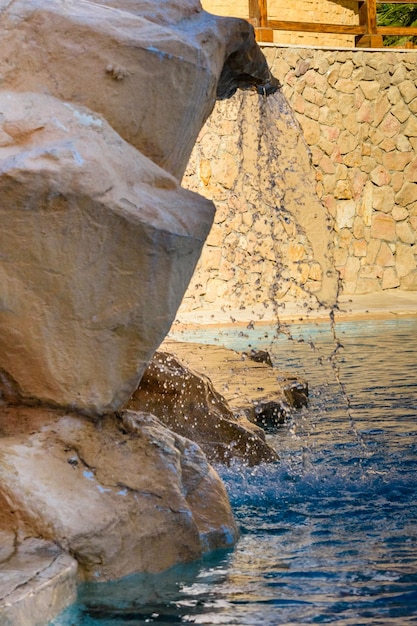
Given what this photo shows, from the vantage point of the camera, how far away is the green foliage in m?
18.9

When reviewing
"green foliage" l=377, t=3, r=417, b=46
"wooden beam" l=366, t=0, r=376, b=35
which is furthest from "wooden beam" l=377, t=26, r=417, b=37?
"green foliage" l=377, t=3, r=417, b=46

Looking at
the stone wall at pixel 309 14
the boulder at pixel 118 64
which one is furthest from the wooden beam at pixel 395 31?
the boulder at pixel 118 64

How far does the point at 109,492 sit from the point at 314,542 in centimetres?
74

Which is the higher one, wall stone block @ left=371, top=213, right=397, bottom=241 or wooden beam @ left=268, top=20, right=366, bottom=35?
wooden beam @ left=268, top=20, right=366, bottom=35

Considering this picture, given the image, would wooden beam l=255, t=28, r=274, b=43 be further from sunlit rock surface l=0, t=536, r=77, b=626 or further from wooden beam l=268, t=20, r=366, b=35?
sunlit rock surface l=0, t=536, r=77, b=626

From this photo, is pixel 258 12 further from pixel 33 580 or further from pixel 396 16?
pixel 33 580

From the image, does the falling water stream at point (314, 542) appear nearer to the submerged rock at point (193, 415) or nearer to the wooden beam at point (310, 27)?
the submerged rock at point (193, 415)

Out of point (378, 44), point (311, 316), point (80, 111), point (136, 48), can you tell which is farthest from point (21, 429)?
point (378, 44)

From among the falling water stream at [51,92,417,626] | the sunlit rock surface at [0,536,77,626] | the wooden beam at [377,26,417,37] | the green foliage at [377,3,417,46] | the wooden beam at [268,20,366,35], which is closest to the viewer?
the sunlit rock surface at [0,536,77,626]

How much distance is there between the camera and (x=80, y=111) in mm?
2768

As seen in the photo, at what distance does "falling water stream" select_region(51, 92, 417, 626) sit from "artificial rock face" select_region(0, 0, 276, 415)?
59 centimetres

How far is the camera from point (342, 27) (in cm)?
1335

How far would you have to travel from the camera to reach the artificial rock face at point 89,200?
2.55m

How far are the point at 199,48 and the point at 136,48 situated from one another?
0.26 m
